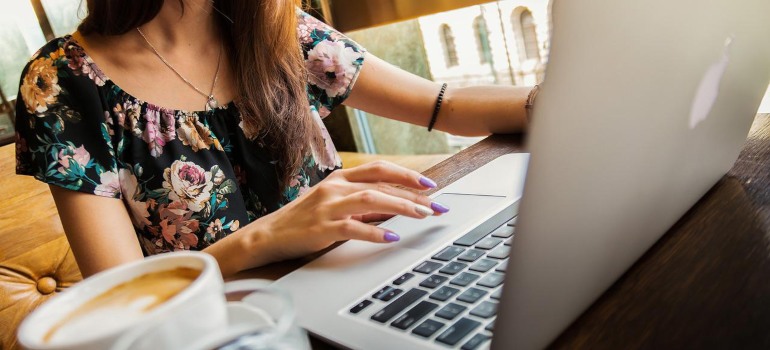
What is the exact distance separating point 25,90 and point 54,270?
2.07 ft

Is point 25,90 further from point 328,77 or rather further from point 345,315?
point 345,315

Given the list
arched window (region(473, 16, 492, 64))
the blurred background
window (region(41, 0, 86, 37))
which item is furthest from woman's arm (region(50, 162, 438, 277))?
arched window (region(473, 16, 492, 64))

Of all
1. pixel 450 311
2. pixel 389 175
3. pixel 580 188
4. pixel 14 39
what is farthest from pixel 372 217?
pixel 14 39

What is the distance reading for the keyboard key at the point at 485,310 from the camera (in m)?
0.36

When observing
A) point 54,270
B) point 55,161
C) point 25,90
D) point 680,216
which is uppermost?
point 25,90

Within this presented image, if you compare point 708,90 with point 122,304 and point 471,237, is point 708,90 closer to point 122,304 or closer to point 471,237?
point 471,237

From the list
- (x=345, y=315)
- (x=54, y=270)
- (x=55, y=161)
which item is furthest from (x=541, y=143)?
(x=54, y=270)

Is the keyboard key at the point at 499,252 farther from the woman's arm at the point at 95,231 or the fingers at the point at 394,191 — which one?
the woman's arm at the point at 95,231

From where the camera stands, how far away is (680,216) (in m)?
0.44

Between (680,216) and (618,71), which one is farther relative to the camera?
(680,216)

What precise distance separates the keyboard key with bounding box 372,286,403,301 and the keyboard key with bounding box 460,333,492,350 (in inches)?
3.8

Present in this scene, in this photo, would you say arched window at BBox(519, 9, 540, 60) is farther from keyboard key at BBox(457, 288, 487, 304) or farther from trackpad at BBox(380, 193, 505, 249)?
keyboard key at BBox(457, 288, 487, 304)

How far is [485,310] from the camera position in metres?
0.36

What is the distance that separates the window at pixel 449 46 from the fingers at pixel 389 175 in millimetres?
1735
